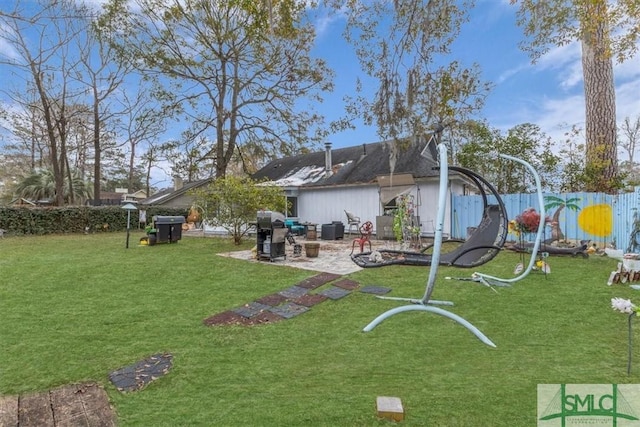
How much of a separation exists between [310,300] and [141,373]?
2.68 meters

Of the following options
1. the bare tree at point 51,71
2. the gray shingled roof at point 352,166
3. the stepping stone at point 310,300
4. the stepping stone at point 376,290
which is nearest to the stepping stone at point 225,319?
the stepping stone at point 310,300

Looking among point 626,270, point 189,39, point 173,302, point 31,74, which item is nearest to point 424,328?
point 173,302

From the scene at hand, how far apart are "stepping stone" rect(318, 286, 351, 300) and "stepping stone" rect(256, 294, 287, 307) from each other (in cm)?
65

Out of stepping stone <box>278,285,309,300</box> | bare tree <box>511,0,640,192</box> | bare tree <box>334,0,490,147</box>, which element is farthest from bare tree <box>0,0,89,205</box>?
bare tree <box>511,0,640,192</box>

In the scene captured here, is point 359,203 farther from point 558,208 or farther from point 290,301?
point 290,301

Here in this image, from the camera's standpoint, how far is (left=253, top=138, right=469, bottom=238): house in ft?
42.9

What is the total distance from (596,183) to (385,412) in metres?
11.3

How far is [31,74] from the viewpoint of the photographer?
56.2 ft

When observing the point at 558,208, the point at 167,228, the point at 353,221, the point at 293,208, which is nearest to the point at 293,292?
the point at 167,228

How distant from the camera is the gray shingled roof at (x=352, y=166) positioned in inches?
567

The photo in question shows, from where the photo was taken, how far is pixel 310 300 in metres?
5.34

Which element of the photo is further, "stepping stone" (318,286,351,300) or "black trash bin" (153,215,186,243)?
"black trash bin" (153,215,186,243)

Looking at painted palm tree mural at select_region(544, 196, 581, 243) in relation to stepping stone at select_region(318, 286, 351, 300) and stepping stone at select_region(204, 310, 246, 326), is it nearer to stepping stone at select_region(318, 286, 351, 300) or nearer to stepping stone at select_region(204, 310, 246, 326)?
stepping stone at select_region(318, 286, 351, 300)

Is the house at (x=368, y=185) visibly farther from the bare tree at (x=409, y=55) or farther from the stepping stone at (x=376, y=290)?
the stepping stone at (x=376, y=290)
